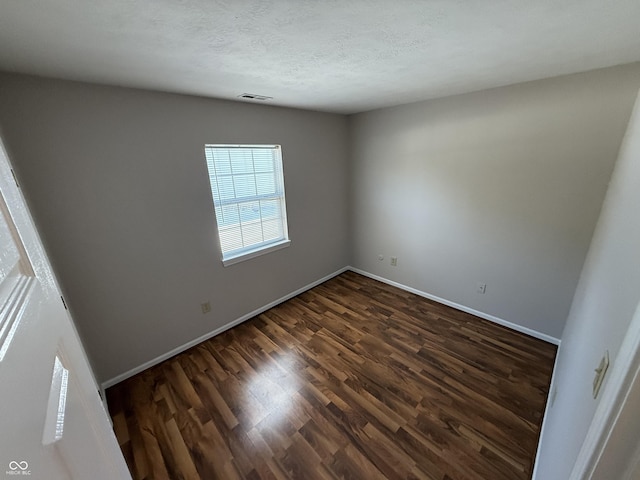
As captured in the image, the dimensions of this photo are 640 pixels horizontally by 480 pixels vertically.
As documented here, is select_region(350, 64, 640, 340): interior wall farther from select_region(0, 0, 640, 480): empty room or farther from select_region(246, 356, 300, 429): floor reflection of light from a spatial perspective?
select_region(246, 356, 300, 429): floor reflection of light

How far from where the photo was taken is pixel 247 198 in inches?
105

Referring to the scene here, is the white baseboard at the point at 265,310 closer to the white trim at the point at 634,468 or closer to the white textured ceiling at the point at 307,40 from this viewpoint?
the white textured ceiling at the point at 307,40

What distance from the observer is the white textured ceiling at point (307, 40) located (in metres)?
0.94

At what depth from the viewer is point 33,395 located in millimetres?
377

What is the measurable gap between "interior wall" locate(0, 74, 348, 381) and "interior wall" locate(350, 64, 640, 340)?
4.19 feet

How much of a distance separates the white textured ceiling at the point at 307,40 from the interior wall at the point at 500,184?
0.30m

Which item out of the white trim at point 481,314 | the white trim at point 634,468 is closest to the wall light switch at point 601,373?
the white trim at point 634,468

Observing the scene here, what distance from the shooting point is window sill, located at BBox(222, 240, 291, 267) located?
256 cm

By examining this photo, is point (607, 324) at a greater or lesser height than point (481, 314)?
greater

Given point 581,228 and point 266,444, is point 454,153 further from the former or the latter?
point 266,444

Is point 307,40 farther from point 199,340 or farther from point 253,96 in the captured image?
point 199,340

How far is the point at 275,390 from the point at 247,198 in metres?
1.80

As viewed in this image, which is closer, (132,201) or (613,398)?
(613,398)

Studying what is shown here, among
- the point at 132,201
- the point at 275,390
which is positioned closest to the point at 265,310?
the point at 275,390
